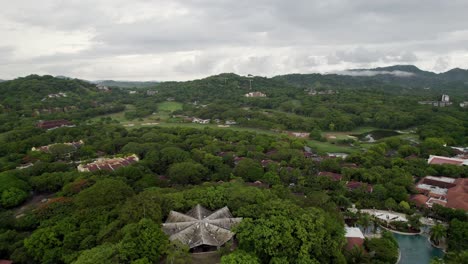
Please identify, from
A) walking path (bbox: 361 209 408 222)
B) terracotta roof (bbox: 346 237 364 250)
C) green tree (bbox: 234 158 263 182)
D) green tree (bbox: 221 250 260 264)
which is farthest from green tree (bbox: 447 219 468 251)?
green tree (bbox: 234 158 263 182)

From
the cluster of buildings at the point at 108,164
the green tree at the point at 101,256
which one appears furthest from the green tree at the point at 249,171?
the green tree at the point at 101,256

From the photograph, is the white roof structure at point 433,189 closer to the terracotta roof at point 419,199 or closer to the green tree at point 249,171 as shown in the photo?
the terracotta roof at point 419,199

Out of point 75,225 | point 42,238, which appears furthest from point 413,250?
point 42,238

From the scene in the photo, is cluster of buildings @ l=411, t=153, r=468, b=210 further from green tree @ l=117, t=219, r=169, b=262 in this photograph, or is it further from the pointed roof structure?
green tree @ l=117, t=219, r=169, b=262

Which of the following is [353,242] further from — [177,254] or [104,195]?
[104,195]

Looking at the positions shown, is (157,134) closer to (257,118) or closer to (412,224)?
(257,118)

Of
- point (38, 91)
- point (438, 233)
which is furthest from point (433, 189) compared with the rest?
point (38, 91)
